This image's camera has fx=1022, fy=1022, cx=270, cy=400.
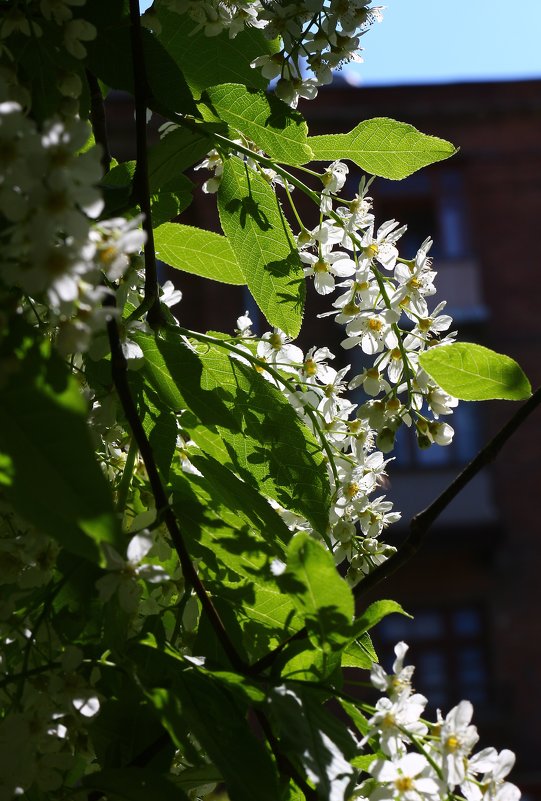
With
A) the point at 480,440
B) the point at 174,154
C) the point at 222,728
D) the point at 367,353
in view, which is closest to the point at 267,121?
the point at 174,154

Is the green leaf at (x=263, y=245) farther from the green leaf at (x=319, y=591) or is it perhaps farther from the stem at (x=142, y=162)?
the green leaf at (x=319, y=591)

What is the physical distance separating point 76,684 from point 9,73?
306 mm

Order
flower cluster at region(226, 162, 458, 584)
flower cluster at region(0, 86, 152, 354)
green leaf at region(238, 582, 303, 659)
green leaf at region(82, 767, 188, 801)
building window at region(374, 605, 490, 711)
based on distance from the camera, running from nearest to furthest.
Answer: flower cluster at region(0, 86, 152, 354) → green leaf at region(82, 767, 188, 801) → green leaf at region(238, 582, 303, 659) → flower cluster at region(226, 162, 458, 584) → building window at region(374, 605, 490, 711)

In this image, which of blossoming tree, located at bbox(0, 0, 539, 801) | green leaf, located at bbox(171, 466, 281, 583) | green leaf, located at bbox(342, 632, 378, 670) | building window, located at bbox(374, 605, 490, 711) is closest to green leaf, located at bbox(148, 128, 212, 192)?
blossoming tree, located at bbox(0, 0, 539, 801)

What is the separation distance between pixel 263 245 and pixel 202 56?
0.13 metres

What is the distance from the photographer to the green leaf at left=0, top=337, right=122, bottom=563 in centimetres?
38

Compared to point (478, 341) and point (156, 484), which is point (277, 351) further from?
point (478, 341)

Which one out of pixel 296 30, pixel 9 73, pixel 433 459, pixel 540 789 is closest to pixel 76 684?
pixel 9 73

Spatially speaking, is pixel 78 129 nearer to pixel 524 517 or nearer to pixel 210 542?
pixel 210 542

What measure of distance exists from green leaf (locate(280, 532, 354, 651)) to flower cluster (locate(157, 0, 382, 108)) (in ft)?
1.12

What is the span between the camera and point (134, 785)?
0.49 m

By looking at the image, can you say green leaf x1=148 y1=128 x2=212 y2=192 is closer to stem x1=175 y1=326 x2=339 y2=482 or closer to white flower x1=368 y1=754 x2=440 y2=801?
stem x1=175 y1=326 x2=339 y2=482

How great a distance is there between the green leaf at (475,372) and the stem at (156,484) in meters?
0.17

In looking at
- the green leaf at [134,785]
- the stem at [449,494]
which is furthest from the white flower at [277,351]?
the green leaf at [134,785]
